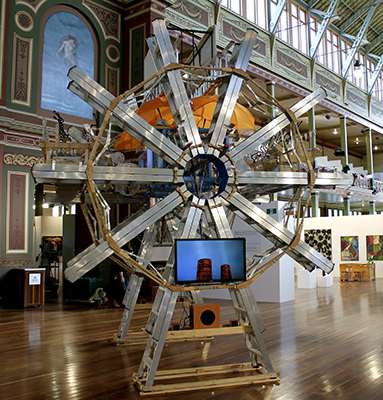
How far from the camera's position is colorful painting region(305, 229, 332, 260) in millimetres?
18312

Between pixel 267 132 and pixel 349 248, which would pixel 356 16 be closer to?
pixel 349 248

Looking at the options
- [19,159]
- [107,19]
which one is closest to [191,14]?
[107,19]

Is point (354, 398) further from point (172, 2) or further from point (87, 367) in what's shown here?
point (172, 2)

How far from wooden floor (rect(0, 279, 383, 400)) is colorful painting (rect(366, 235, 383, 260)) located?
9868 mm

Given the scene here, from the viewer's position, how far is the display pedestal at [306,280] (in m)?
13.3

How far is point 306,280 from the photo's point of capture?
1337cm

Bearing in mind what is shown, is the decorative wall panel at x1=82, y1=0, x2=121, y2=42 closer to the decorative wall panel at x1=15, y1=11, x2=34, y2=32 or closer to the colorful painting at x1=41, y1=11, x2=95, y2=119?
the colorful painting at x1=41, y1=11, x2=95, y2=119

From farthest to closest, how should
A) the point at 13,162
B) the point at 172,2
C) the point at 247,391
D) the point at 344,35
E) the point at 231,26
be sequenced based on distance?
the point at 344,35, the point at 231,26, the point at 172,2, the point at 13,162, the point at 247,391

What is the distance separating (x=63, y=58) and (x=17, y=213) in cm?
Answer: 413

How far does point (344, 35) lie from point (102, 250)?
21576 mm

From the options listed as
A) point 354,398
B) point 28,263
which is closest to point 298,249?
point 354,398

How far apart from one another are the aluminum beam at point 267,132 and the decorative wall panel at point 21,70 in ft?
25.0

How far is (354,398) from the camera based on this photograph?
357 centimetres

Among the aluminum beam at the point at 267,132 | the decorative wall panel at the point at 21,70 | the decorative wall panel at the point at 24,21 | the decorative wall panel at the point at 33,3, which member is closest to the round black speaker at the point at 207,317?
the aluminum beam at the point at 267,132
